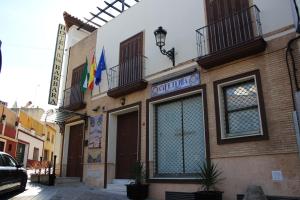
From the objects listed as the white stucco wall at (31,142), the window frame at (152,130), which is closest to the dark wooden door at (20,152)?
the white stucco wall at (31,142)

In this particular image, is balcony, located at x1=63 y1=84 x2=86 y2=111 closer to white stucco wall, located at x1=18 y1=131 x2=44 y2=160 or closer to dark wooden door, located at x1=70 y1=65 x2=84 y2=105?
dark wooden door, located at x1=70 y1=65 x2=84 y2=105

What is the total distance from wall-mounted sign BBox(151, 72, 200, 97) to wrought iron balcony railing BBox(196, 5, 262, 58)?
769 millimetres

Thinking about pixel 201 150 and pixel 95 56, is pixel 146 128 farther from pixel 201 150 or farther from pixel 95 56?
pixel 95 56

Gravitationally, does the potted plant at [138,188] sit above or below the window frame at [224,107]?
below

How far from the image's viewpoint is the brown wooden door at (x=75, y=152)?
14.3 metres

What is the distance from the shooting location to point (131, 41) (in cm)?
1275

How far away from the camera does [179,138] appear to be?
998 cm

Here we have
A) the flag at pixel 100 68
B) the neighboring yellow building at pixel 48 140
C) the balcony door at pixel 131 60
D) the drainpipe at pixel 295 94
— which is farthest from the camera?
the neighboring yellow building at pixel 48 140

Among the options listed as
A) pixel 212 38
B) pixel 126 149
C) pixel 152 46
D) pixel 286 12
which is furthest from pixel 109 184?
pixel 286 12

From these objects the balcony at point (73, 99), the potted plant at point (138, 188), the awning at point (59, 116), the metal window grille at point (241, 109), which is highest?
the balcony at point (73, 99)

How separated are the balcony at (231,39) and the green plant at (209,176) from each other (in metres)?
3.00

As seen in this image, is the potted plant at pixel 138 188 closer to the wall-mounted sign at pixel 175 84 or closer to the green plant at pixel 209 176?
the green plant at pixel 209 176

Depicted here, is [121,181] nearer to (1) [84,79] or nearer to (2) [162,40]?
(1) [84,79]

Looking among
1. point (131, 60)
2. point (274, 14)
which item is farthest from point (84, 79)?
point (274, 14)
